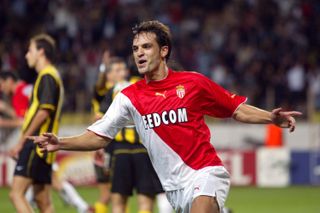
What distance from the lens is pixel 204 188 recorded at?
726 centimetres

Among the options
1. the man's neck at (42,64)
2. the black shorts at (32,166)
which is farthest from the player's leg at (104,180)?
the man's neck at (42,64)

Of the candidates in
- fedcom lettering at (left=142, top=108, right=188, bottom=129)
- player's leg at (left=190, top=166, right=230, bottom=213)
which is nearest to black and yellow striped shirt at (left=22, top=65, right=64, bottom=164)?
fedcom lettering at (left=142, top=108, right=188, bottom=129)

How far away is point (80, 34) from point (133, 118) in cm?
1698

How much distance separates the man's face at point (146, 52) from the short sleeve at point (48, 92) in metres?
2.85

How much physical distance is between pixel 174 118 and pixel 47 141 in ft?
3.49

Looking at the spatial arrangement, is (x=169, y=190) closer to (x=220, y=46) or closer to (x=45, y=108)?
(x=45, y=108)

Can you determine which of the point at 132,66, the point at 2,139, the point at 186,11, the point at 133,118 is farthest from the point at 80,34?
the point at 133,118

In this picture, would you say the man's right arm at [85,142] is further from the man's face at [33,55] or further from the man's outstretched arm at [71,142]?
the man's face at [33,55]

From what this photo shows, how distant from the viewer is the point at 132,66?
11289mm

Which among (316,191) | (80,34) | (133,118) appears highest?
(80,34)

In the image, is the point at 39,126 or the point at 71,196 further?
the point at 71,196

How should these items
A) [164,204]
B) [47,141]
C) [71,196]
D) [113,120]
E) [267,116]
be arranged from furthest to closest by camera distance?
[71,196] → [164,204] → [113,120] → [267,116] → [47,141]

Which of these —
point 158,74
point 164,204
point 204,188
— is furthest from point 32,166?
point 204,188

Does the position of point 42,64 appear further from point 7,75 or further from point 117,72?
point 7,75
